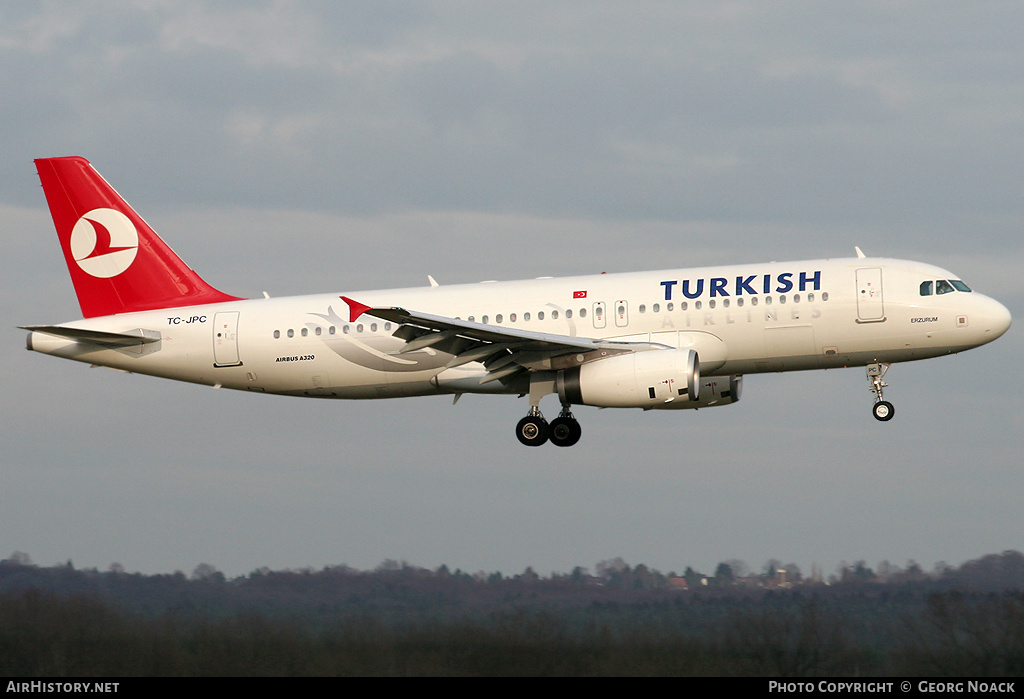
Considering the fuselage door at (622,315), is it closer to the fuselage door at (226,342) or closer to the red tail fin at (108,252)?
the fuselage door at (226,342)

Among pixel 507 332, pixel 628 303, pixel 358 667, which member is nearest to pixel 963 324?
pixel 628 303

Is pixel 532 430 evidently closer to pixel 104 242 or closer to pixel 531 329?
pixel 531 329

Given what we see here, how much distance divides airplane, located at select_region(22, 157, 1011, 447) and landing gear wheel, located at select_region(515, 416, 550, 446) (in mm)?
53

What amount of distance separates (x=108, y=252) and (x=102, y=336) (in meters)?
3.77

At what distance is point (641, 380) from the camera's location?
41156mm

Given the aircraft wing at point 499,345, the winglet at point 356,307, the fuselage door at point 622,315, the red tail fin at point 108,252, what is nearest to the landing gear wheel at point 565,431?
the aircraft wing at point 499,345

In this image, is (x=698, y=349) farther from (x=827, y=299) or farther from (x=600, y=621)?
(x=600, y=621)

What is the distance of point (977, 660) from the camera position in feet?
143

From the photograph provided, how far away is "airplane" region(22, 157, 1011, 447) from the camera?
41844 mm

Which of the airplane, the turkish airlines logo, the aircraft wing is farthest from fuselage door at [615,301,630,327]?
the turkish airlines logo

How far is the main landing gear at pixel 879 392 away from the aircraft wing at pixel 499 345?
19.8 ft
